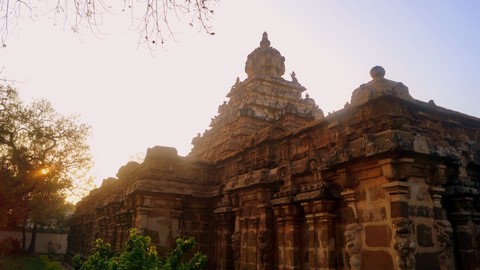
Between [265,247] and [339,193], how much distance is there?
7.11ft

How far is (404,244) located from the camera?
166 inches

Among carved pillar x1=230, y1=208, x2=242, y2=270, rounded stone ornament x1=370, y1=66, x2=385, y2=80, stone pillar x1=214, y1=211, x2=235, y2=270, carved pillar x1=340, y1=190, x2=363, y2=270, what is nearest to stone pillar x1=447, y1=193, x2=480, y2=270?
carved pillar x1=340, y1=190, x2=363, y2=270

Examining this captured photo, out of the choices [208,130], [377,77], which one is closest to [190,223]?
[377,77]

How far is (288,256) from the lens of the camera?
6395mm

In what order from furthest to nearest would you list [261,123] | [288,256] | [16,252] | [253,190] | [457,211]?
[16,252], [261,123], [253,190], [288,256], [457,211]

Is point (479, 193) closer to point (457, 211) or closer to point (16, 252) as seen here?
point (457, 211)

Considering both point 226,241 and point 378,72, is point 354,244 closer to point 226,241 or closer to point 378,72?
point 378,72

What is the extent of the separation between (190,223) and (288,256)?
12.8 ft

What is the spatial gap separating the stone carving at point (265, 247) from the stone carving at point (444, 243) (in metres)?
3.23

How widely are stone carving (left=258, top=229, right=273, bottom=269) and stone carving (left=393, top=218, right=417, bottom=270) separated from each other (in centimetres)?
306

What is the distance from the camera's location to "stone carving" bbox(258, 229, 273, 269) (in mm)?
6832

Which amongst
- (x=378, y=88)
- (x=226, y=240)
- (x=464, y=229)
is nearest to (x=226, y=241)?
(x=226, y=240)

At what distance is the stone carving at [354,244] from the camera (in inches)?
192

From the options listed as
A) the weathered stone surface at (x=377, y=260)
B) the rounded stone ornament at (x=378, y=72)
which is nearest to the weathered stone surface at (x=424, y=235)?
the weathered stone surface at (x=377, y=260)
